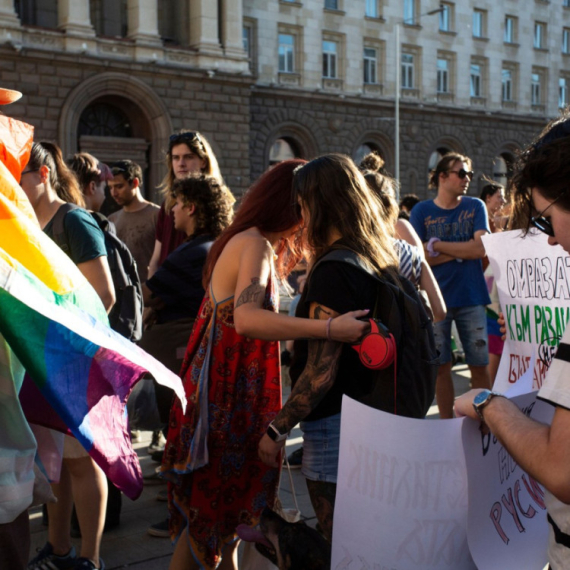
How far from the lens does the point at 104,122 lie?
2559cm

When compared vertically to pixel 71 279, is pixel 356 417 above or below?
below

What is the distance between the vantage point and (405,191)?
33.1m

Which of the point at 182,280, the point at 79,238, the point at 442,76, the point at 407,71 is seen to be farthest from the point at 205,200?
the point at 442,76

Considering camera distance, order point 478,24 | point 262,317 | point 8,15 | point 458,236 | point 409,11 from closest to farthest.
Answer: point 262,317, point 458,236, point 8,15, point 409,11, point 478,24

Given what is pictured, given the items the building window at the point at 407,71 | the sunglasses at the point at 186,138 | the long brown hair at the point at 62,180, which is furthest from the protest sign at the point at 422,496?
the building window at the point at 407,71

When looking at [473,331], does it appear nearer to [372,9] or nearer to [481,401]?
[481,401]

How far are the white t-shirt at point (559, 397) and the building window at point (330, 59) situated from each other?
30.9m

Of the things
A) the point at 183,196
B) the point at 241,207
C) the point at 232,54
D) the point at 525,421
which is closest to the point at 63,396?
the point at 525,421

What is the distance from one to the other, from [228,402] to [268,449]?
30 cm

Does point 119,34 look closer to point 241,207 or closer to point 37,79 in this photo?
point 37,79

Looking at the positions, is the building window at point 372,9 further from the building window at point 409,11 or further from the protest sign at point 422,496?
the protest sign at point 422,496

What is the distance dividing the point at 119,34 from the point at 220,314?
84.1ft

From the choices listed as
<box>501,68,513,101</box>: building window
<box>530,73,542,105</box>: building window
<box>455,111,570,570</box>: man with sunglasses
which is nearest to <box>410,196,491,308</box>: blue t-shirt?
<box>455,111,570,570</box>: man with sunglasses

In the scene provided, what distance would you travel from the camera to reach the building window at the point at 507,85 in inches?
1517
